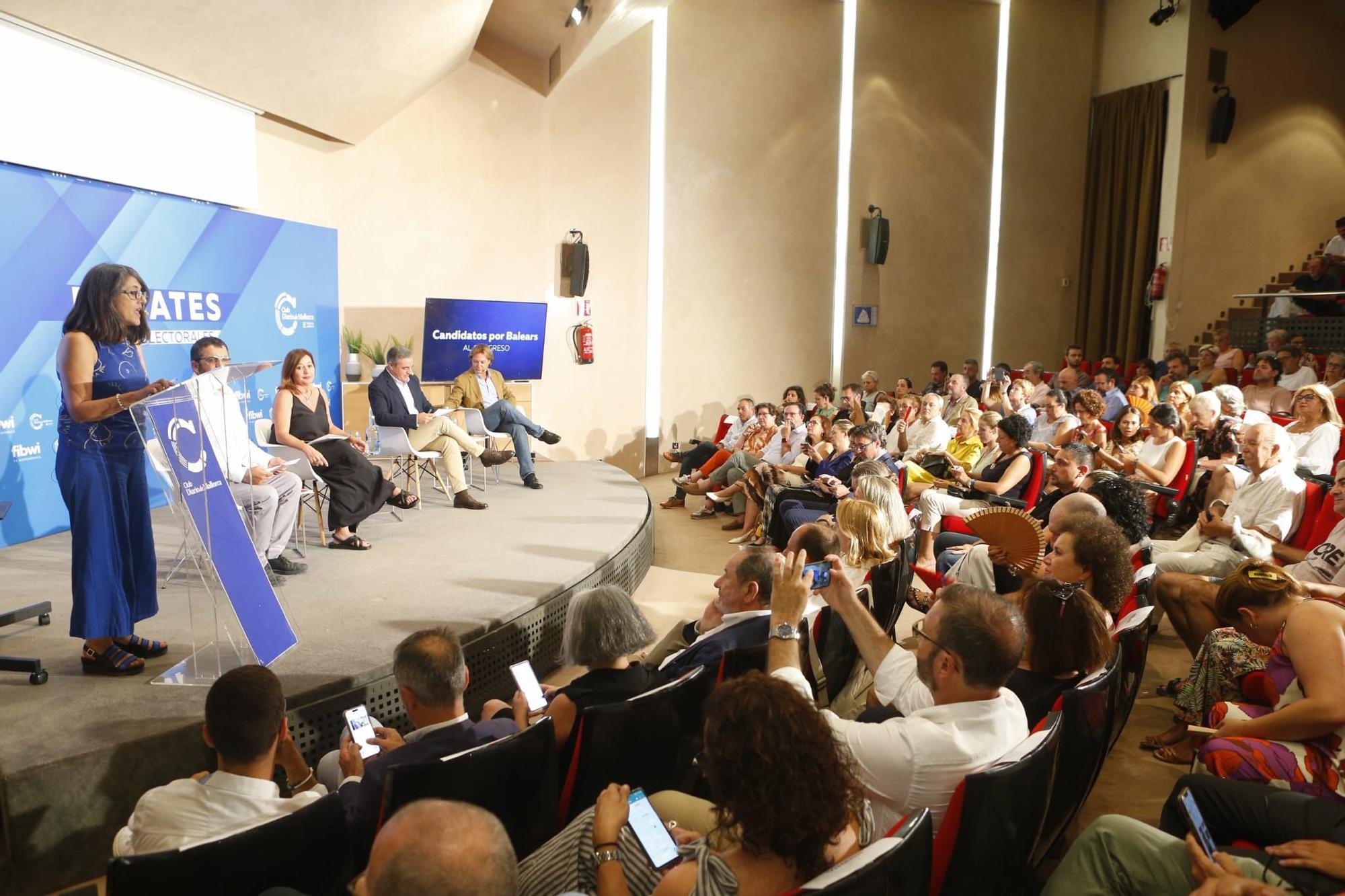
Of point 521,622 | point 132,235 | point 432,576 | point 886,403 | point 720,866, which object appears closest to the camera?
point 720,866

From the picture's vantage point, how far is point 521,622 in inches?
151

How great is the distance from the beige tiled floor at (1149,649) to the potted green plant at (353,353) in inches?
109

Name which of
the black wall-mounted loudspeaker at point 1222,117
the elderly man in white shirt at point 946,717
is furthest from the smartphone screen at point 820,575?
the black wall-mounted loudspeaker at point 1222,117

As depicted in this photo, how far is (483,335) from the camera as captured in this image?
26.3 ft

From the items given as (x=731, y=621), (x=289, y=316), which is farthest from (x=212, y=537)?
(x=289, y=316)

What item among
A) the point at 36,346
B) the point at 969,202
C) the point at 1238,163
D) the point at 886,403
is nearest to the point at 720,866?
the point at 36,346

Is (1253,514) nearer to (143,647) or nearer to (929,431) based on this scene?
(929,431)

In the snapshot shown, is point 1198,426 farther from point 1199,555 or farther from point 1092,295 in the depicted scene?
point 1092,295

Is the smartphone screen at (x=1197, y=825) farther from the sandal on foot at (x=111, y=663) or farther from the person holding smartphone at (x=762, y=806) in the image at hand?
the sandal on foot at (x=111, y=663)

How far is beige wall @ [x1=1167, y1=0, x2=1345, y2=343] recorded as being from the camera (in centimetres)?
1060

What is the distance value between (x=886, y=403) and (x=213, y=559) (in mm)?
6464

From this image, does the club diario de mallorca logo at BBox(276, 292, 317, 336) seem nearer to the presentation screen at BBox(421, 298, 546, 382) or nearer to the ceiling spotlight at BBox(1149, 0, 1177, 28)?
the presentation screen at BBox(421, 298, 546, 382)

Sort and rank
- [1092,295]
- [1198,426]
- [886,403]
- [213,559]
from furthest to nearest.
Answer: [1092,295]
[886,403]
[1198,426]
[213,559]

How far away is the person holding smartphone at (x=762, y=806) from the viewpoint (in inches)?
52.6
